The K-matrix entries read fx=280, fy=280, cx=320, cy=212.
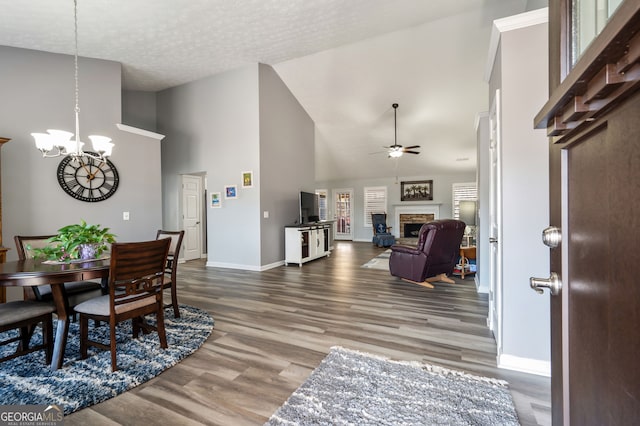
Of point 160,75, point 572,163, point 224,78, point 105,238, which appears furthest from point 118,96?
point 572,163

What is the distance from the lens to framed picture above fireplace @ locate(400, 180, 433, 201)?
10.0 metres

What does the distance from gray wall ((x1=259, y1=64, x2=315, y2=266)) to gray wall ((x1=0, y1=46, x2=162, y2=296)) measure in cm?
205

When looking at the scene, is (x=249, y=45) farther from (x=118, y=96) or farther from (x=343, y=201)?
(x=343, y=201)

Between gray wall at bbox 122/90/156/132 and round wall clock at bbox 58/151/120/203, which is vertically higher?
gray wall at bbox 122/90/156/132

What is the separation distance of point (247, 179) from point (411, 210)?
667cm

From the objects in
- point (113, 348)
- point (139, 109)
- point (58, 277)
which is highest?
point (139, 109)

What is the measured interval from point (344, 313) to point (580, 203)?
2.85 m

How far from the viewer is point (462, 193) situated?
377 inches

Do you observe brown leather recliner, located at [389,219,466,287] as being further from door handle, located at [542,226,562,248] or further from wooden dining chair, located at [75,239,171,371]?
door handle, located at [542,226,562,248]

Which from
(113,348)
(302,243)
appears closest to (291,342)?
(113,348)

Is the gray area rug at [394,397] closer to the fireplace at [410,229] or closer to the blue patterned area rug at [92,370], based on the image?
the blue patterned area rug at [92,370]

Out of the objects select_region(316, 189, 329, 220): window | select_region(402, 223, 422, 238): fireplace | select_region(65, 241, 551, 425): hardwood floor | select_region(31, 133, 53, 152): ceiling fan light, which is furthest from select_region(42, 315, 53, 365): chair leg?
select_region(402, 223, 422, 238): fireplace

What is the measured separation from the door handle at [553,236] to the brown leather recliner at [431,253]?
Answer: 3606 millimetres

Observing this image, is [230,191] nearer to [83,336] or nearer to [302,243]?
[302,243]
